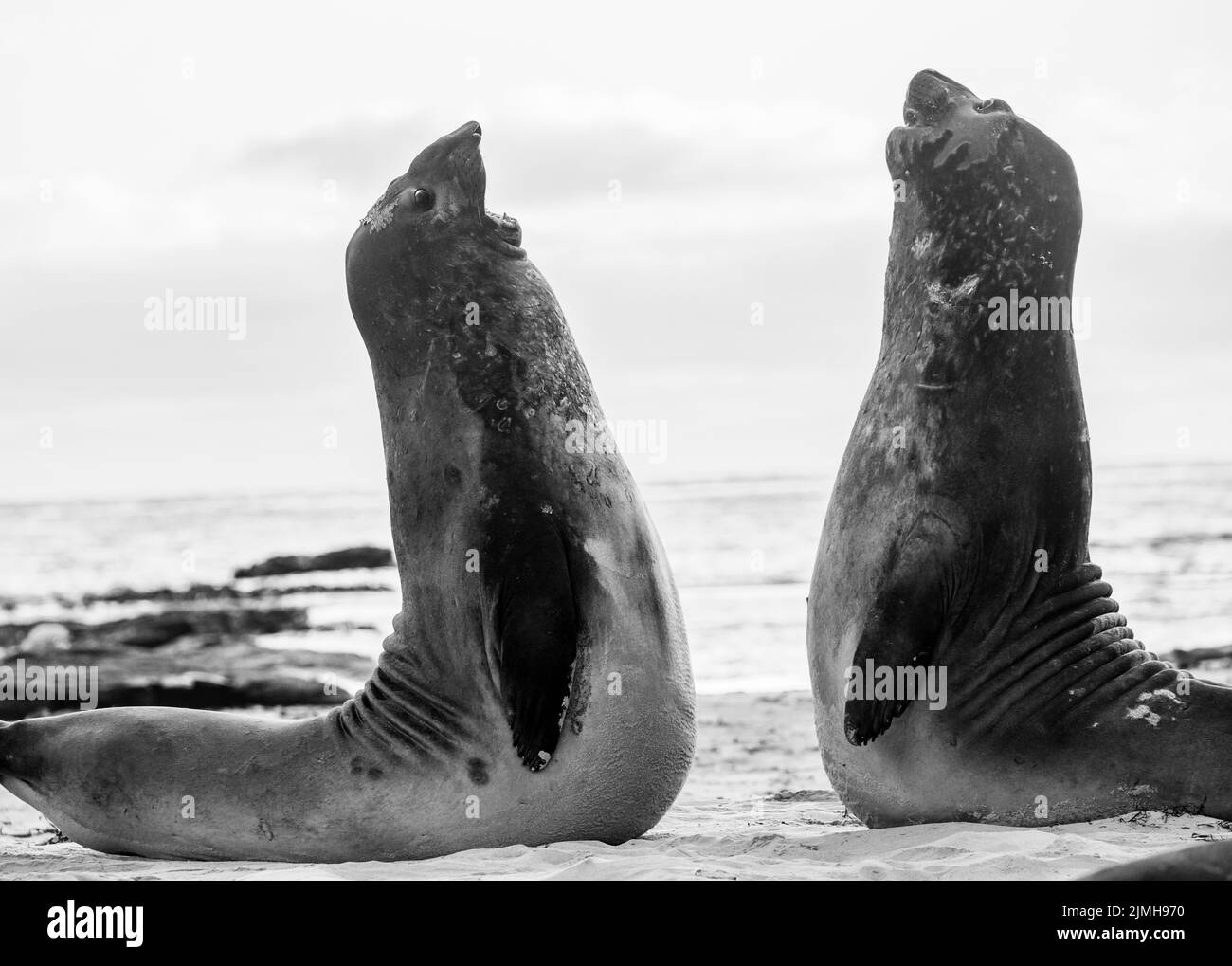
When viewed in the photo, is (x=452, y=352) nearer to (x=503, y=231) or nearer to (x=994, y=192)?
(x=503, y=231)

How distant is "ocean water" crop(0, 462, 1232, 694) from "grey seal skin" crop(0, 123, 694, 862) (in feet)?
24.9

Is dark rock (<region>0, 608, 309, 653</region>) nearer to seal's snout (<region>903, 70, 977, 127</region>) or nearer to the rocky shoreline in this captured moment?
the rocky shoreline

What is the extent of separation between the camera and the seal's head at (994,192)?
6551 mm

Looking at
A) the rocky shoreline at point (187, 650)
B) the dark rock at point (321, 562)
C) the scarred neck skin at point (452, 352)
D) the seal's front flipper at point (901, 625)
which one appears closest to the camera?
the seal's front flipper at point (901, 625)

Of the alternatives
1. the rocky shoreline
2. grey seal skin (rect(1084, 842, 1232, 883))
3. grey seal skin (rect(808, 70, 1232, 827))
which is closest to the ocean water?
the rocky shoreline

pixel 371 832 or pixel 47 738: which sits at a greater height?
pixel 47 738

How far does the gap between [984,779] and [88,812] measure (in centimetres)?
372

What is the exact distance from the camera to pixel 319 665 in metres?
15.5

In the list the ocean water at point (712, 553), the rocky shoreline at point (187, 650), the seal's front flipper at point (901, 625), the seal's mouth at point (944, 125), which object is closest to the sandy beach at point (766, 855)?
the seal's front flipper at point (901, 625)

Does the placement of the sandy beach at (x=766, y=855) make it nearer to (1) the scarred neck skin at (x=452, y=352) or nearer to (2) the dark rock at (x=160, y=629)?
(1) the scarred neck skin at (x=452, y=352)

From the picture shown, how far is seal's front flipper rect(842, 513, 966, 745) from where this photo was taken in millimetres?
5832

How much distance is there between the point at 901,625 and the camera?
236 inches
